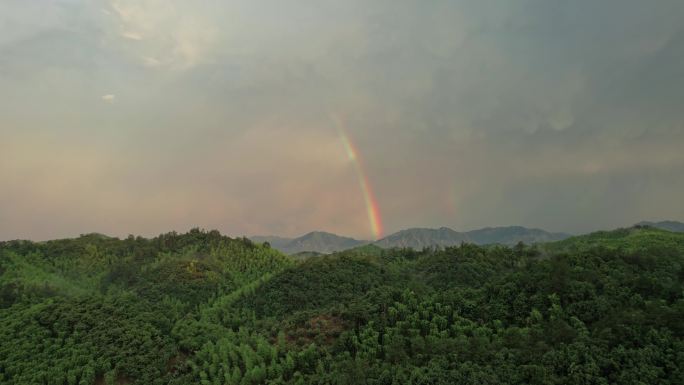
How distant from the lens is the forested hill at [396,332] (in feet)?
88.8

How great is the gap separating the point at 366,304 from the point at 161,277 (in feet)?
142

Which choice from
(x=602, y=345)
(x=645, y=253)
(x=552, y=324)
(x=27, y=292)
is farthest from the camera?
(x=27, y=292)

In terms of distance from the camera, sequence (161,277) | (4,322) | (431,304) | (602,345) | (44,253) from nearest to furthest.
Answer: (602,345), (431,304), (4,322), (161,277), (44,253)

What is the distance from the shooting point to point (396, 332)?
3525 cm

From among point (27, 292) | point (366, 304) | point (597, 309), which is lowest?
point (597, 309)

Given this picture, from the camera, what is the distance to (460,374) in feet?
91.3

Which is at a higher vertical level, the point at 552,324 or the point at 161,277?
the point at 161,277

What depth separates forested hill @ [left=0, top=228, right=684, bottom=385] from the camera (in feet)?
88.8

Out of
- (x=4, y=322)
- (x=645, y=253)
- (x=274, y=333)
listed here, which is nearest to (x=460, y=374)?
(x=274, y=333)

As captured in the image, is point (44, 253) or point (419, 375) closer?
point (419, 375)

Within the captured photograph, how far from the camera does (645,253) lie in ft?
137

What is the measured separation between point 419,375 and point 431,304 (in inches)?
440

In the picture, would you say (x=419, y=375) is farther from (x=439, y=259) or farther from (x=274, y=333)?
(x=439, y=259)

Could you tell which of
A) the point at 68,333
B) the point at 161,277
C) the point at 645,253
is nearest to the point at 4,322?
the point at 68,333
